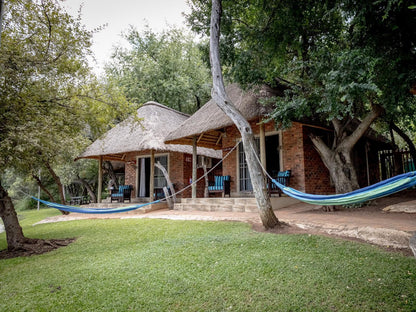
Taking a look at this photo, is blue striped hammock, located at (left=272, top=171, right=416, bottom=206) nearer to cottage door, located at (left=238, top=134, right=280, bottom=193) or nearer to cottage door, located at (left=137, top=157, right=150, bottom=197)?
cottage door, located at (left=238, top=134, right=280, bottom=193)

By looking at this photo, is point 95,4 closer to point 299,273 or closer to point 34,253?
point 34,253

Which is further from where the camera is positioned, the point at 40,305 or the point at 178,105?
the point at 178,105

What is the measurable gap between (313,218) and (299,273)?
2.44m

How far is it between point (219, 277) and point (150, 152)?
8.62m

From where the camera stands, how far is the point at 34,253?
4453mm

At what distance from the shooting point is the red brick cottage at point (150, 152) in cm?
949

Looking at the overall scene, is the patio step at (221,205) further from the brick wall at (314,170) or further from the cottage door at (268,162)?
the brick wall at (314,170)

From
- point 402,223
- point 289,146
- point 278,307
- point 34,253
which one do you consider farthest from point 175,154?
point 278,307

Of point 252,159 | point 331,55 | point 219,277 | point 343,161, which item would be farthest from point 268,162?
point 219,277

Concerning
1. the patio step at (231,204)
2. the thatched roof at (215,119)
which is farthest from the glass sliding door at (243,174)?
the patio step at (231,204)

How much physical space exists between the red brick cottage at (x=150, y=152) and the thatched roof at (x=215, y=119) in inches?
33.5

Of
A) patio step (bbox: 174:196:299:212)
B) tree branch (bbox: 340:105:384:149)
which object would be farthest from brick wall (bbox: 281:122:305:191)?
tree branch (bbox: 340:105:384:149)

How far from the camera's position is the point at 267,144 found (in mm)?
8477

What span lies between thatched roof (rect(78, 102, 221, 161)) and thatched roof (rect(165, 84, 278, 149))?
766mm
